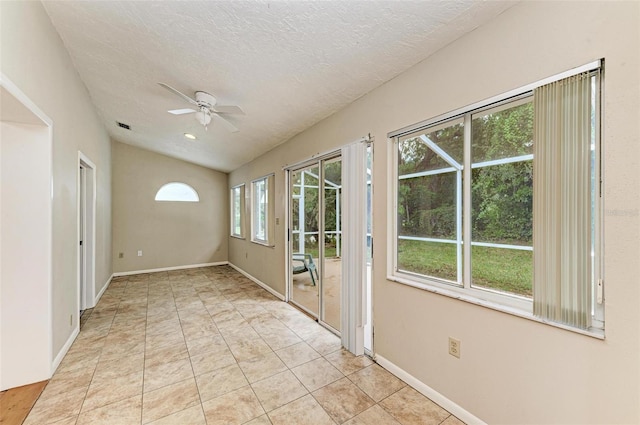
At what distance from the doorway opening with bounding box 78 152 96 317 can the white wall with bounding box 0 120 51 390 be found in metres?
1.87

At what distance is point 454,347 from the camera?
69.5 inches

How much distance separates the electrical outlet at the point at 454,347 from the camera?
1742mm

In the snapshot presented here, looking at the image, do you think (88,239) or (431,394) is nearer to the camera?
(431,394)

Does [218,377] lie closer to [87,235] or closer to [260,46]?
[260,46]

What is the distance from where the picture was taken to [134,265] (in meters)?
5.91

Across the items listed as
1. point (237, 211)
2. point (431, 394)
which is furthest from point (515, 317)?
point (237, 211)

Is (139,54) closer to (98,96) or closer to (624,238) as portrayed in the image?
(98,96)

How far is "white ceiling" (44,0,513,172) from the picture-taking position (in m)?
1.58

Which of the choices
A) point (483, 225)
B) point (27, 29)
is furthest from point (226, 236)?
point (483, 225)

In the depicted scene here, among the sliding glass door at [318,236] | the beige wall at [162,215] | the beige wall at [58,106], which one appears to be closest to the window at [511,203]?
the sliding glass door at [318,236]

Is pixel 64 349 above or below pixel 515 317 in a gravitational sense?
below

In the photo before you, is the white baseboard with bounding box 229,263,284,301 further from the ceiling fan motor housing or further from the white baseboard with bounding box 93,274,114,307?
the ceiling fan motor housing

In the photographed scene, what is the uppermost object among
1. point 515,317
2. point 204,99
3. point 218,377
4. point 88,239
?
point 204,99

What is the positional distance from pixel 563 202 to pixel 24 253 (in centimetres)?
360
